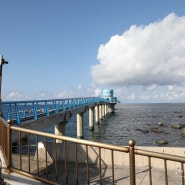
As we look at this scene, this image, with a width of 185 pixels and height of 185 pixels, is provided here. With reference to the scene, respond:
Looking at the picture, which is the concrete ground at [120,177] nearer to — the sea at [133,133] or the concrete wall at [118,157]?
the concrete wall at [118,157]

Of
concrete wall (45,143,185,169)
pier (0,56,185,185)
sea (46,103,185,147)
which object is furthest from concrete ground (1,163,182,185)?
sea (46,103,185,147)

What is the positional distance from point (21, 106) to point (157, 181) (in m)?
10.8

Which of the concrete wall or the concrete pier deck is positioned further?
the concrete wall

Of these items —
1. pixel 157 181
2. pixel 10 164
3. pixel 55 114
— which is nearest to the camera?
pixel 10 164

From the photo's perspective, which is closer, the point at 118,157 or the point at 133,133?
the point at 118,157

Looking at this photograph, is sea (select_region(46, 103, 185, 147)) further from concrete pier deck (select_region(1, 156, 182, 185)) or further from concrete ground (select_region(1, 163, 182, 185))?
concrete ground (select_region(1, 163, 182, 185))

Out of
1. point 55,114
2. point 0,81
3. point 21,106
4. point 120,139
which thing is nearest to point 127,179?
point 0,81

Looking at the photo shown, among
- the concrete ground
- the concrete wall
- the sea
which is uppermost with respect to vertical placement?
the concrete wall

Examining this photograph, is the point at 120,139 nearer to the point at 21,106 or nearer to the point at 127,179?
the point at 21,106

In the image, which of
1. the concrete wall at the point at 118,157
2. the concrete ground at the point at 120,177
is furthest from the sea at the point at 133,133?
the concrete ground at the point at 120,177

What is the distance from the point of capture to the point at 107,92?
89.4m

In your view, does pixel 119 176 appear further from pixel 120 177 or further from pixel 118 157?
pixel 118 157

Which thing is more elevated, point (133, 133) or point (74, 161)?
point (74, 161)

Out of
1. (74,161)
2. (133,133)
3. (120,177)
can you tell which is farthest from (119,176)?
(133,133)
